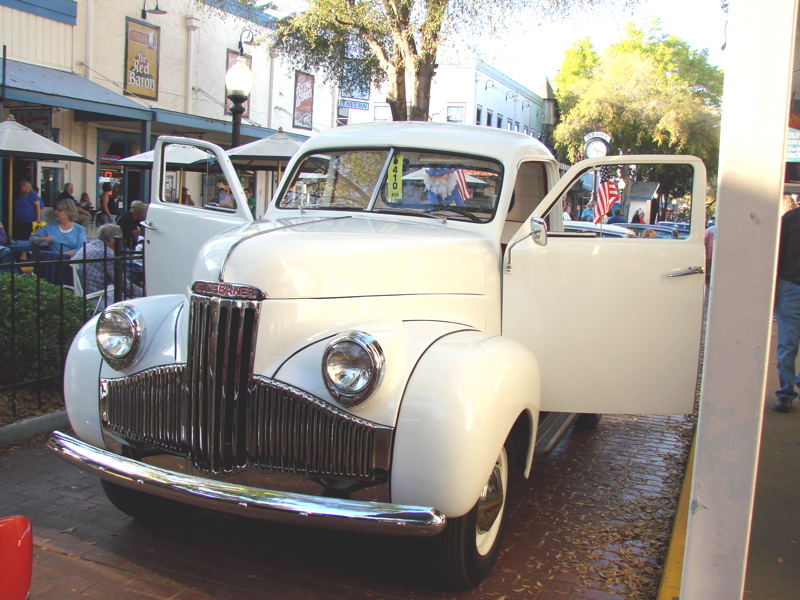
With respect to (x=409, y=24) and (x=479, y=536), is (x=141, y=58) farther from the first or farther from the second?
(x=479, y=536)

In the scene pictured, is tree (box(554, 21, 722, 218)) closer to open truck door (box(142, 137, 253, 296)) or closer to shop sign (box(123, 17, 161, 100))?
shop sign (box(123, 17, 161, 100))

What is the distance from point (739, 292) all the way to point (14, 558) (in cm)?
240

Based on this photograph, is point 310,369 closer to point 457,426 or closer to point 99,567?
point 457,426

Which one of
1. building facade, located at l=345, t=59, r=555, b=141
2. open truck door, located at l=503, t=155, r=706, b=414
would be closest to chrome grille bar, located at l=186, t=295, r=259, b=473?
open truck door, located at l=503, t=155, r=706, b=414

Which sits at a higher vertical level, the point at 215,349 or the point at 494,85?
the point at 494,85

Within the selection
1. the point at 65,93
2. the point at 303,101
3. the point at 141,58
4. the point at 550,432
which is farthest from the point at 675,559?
the point at 303,101

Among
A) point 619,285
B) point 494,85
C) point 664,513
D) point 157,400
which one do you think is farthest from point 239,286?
point 494,85

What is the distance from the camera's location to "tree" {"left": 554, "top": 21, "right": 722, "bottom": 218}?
3316cm

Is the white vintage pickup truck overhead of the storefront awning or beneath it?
beneath

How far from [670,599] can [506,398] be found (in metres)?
1.14

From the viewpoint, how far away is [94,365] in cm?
344

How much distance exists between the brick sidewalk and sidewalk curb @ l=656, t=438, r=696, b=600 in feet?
0.25

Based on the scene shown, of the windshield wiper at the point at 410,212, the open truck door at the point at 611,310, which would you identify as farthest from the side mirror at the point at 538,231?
the windshield wiper at the point at 410,212

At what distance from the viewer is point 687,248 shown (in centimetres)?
388
